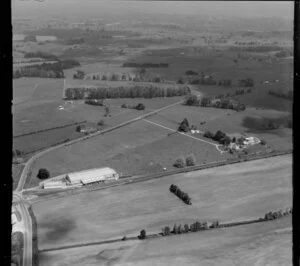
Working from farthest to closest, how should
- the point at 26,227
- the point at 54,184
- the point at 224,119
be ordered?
the point at 224,119
the point at 54,184
the point at 26,227

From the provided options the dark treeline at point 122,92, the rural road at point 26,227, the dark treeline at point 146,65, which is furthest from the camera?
the dark treeline at point 146,65

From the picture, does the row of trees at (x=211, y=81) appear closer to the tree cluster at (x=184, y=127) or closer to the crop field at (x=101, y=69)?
the crop field at (x=101, y=69)

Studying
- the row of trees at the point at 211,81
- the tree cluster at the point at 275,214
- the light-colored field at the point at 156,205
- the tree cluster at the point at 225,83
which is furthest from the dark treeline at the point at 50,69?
the tree cluster at the point at 275,214

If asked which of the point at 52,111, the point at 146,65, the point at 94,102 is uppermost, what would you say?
the point at 146,65

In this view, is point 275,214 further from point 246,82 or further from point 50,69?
point 50,69

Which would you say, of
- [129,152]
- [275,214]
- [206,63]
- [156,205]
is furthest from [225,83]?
[275,214]

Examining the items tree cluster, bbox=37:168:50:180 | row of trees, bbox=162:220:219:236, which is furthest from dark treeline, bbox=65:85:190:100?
row of trees, bbox=162:220:219:236

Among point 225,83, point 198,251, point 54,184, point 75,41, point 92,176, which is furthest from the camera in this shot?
point 225,83
